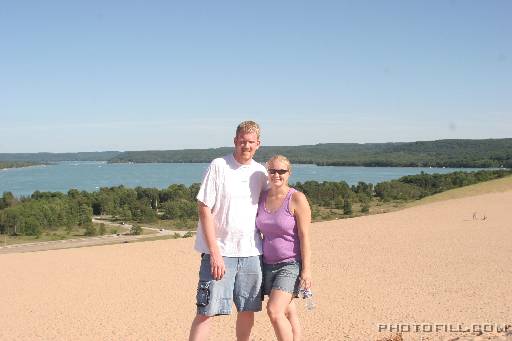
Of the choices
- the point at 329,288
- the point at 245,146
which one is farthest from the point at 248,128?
the point at 329,288

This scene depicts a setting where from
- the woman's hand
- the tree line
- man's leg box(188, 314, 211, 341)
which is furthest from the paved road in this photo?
the woman's hand

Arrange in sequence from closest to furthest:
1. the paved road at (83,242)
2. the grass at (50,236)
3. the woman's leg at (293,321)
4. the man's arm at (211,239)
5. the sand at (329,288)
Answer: the man's arm at (211,239)
the woman's leg at (293,321)
the sand at (329,288)
the paved road at (83,242)
the grass at (50,236)

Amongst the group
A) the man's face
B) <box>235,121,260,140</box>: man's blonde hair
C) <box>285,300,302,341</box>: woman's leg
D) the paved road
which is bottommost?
the paved road

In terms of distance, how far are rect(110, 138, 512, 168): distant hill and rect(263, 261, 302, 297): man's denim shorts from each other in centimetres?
10607

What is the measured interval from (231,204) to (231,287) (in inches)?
22.8

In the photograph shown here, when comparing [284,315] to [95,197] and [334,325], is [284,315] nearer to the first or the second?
[334,325]

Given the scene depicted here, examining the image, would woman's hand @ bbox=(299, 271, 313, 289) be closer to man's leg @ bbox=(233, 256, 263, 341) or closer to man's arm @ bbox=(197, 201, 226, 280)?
man's leg @ bbox=(233, 256, 263, 341)

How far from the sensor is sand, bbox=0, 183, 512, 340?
944cm

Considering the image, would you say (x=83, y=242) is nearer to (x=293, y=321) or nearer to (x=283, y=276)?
(x=293, y=321)

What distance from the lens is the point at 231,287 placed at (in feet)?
12.6

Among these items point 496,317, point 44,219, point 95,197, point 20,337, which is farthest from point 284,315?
point 95,197

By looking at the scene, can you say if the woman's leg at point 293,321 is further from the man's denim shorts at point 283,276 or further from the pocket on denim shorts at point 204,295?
the pocket on denim shorts at point 204,295

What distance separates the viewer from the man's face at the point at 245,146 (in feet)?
12.3

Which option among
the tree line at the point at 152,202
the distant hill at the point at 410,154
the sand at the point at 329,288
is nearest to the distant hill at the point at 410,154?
the distant hill at the point at 410,154
